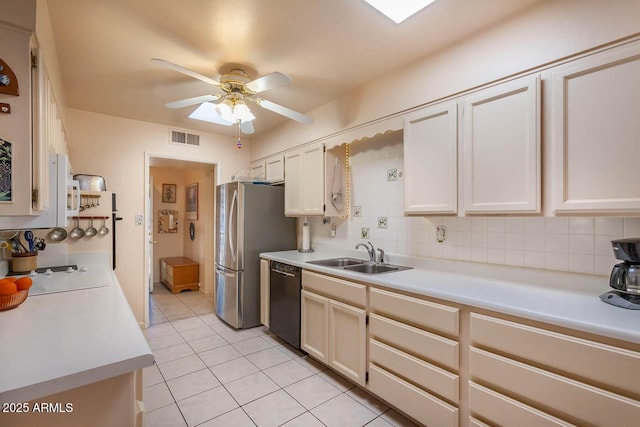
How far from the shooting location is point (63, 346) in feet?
3.25

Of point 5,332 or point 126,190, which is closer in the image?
point 5,332

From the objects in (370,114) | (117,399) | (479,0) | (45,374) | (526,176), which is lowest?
(117,399)

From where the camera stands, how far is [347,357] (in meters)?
2.15

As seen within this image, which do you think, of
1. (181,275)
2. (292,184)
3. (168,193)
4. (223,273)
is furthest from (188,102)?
(168,193)

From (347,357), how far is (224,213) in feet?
7.08

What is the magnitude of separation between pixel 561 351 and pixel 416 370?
0.75 meters

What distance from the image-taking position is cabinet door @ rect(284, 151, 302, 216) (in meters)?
3.21

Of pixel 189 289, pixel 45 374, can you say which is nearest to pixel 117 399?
pixel 45 374

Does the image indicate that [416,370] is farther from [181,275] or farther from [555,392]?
[181,275]

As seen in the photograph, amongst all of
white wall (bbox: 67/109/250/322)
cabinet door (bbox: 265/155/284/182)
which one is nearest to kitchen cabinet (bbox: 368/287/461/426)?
cabinet door (bbox: 265/155/284/182)

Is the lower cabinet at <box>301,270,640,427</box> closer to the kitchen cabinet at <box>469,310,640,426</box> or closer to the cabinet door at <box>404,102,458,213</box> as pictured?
the kitchen cabinet at <box>469,310,640,426</box>

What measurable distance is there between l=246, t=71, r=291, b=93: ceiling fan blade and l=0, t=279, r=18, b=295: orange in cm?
169

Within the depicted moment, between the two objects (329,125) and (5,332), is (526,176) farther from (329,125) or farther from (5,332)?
(5,332)

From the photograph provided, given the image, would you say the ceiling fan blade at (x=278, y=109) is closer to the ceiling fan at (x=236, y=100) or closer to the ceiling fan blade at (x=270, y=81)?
the ceiling fan at (x=236, y=100)
